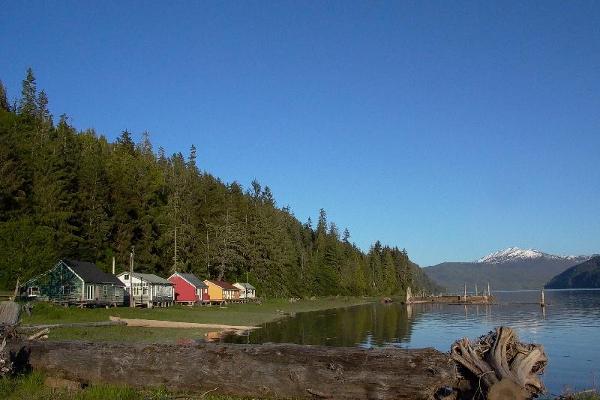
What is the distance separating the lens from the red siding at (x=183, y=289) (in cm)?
8986

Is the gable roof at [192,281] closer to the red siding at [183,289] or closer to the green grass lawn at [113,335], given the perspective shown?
the red siding at [183,289]

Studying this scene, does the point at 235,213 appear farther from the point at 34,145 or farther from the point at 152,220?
the point at 34,145

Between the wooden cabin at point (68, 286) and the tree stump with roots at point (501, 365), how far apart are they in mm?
57394

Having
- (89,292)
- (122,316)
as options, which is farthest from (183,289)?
(122,316)

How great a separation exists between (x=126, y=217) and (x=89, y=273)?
29703mm

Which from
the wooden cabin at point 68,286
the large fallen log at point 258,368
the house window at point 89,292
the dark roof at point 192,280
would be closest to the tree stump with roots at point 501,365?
the large fallen log at point 258,368

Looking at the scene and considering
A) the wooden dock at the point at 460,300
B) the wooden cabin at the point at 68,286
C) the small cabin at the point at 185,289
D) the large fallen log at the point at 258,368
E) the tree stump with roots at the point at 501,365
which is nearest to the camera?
the tree stump with roots at the point at 501,365

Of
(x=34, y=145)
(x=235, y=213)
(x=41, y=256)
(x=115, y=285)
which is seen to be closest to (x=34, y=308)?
(x=41, y=256)

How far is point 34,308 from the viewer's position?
45.4 m

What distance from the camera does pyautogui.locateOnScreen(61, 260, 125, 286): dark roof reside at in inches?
2542

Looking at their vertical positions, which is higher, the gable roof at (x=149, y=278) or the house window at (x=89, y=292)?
the gable roof at (x=149, y=278)

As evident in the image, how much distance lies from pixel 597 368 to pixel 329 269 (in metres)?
139

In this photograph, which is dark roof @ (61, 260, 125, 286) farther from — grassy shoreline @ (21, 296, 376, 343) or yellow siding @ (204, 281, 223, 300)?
yellow siding @ (204, 281, 223, 300)

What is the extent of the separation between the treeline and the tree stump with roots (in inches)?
2262
